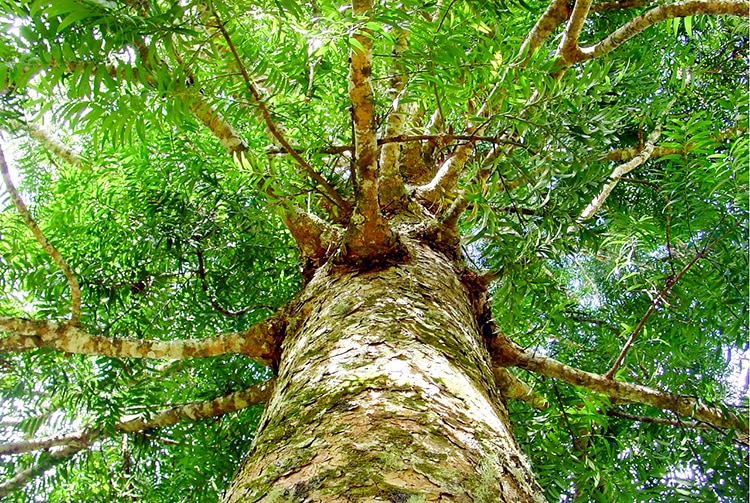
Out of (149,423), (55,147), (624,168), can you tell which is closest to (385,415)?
(149,423)

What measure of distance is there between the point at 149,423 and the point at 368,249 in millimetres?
856

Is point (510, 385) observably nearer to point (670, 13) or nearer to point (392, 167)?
point (392, 167)

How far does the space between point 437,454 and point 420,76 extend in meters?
0.73

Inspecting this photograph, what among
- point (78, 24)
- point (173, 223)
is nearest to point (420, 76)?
point (78, 24)

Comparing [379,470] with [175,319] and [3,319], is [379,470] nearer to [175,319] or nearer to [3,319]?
[3,319]

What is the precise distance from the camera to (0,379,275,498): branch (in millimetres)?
1535

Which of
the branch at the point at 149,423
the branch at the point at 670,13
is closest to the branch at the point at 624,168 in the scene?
the branch at the point at 670,13

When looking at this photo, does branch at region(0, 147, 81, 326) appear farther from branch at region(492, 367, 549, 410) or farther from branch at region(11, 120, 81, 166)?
branch at region(11, 120, 81, 166)

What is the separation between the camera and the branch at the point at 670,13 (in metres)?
1.42

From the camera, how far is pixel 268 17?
4.49 ft

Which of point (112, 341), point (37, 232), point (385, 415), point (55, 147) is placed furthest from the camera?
point (55, 147)

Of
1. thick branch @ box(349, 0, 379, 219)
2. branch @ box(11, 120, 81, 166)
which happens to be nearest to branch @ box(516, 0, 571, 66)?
thick branch @ box(349, 0, 379, 219)

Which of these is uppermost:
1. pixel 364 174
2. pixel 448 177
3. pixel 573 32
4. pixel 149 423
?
pixel 573 32

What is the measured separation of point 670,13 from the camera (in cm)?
146
